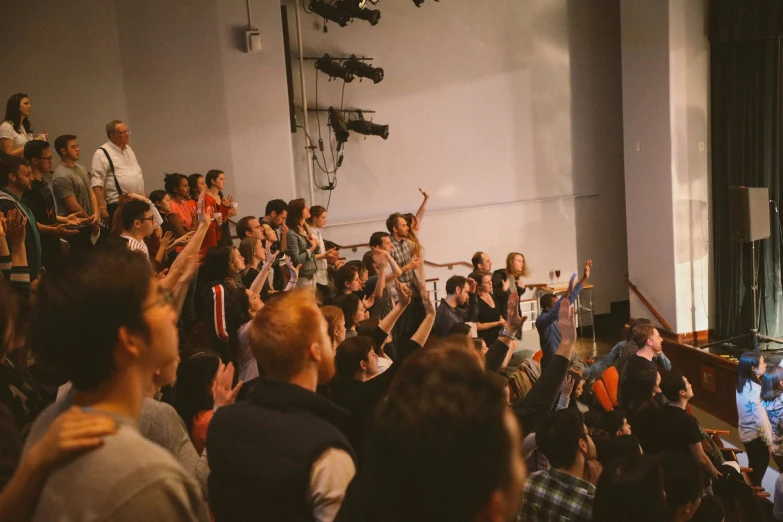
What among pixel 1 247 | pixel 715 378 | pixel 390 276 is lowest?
pixel 715 378

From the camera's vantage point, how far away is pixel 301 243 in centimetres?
550

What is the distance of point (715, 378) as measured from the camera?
6.69 meters

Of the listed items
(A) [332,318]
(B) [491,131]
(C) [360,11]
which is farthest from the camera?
(B) [491,131]

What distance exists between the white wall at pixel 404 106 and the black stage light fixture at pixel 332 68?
183 mm

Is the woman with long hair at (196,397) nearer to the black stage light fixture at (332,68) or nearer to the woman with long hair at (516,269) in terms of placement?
the woman with long hair at (516,269)

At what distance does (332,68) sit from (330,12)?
0.62 meters

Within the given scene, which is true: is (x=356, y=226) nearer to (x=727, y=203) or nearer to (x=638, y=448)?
(x=727, y=203)

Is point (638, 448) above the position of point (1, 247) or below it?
below

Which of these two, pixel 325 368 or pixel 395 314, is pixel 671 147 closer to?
pixel 395 314

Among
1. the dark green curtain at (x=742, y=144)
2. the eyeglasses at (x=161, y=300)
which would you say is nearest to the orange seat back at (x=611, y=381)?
the dark green curtain at (x=742, y=144)

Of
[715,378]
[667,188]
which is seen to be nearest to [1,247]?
[715,378]

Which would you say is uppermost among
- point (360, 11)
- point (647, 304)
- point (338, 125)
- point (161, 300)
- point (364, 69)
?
point (360, 11)

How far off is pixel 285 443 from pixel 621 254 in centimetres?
818

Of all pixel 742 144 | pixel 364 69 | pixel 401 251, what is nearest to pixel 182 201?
pixel 401 251
